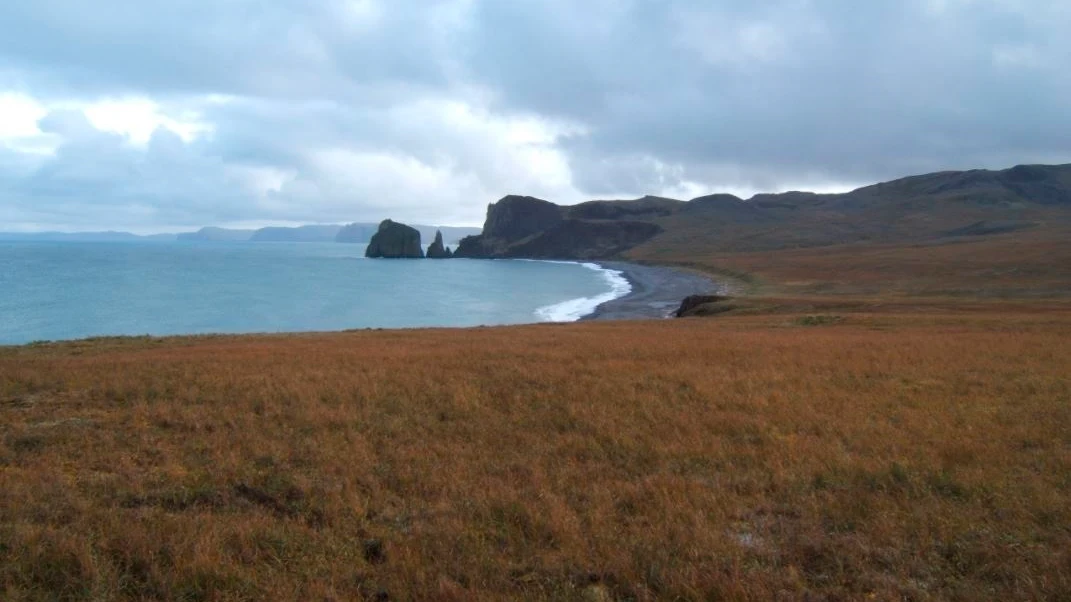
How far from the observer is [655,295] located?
3588 inches

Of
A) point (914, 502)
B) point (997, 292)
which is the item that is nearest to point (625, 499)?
point (914, 502)

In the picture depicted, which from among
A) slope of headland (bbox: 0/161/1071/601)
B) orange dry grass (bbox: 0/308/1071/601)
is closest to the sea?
slope of headland (bbox: 0/161/1071/601)

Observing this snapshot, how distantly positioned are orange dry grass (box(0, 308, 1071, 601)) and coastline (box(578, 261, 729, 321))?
49.0 meters

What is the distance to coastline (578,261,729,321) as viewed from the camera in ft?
222

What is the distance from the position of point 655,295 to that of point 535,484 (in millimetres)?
84331

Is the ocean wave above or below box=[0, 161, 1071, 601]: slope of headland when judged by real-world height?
below

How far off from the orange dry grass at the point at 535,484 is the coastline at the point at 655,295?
4896 centimetres

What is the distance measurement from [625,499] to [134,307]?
276 feet

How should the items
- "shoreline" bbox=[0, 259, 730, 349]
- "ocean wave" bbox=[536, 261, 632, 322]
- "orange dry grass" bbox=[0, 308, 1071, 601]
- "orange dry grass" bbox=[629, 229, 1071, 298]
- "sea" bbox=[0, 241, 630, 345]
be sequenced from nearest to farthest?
1. "orange dry grass" bbox=[0, 308, 1071, 601]
2. "orange dry grass" bbox=[629, 229, 1071, 298]
3. "sea" bbox=[0, 241, 630, 345]
4. "shoreline" bbox=[0, 259, 730, 349]
5. "ocean wave" bbox=[536, 261, 632, 322]

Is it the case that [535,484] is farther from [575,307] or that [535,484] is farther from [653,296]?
[653,296]

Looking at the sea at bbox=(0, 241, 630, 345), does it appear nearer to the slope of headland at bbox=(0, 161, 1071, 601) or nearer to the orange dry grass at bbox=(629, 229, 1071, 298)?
the orange dry grass at bbox=(629, 229, 1071, 298)

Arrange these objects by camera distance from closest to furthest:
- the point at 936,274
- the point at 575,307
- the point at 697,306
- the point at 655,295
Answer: the point at 697,306 → the point at 936,274 → the point at 575,307 → the point at 655,295

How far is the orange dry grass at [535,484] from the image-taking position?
18.9 feet

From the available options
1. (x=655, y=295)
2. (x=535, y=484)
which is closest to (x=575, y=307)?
(x=655, y=295)
